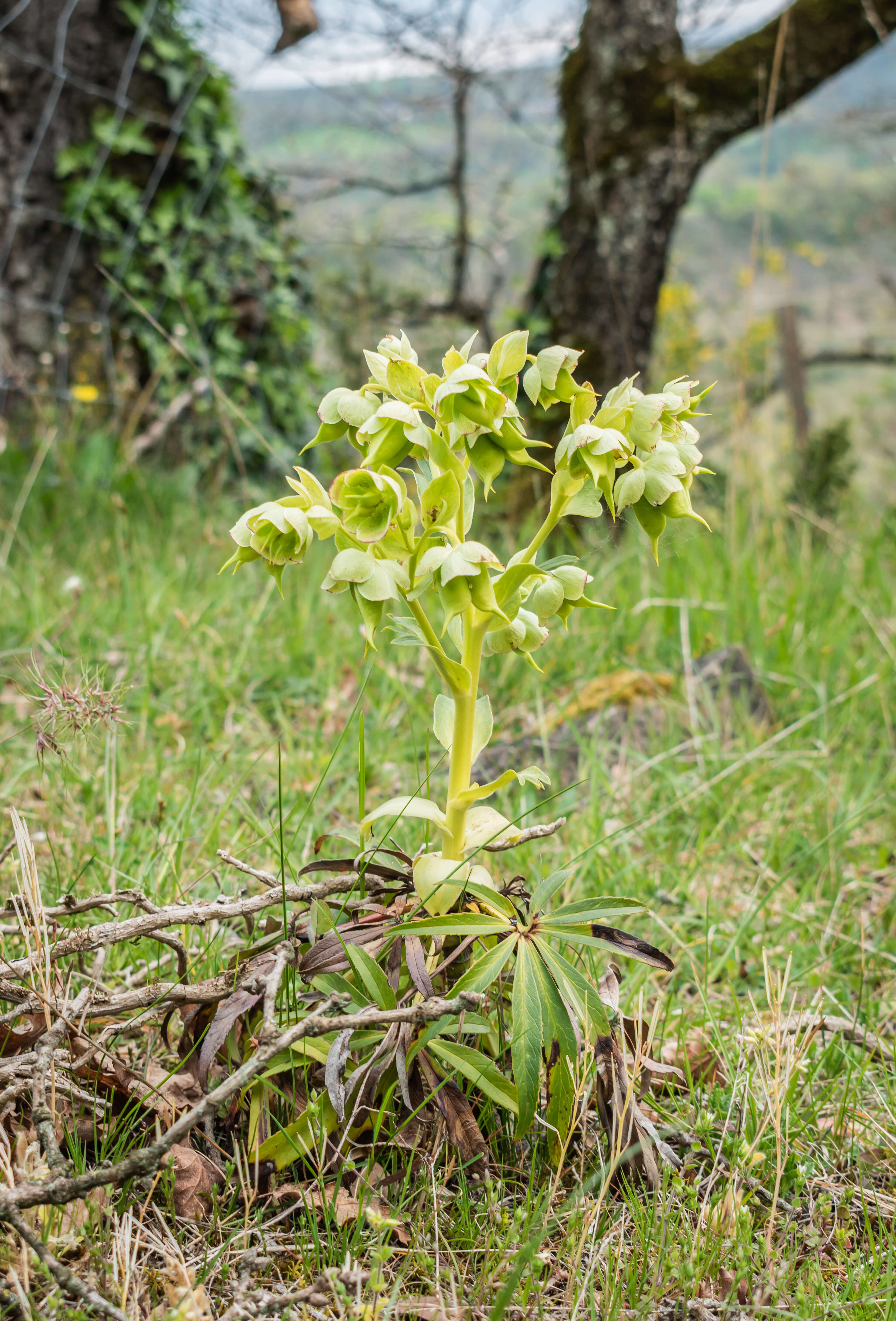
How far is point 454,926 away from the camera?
32.2 inches

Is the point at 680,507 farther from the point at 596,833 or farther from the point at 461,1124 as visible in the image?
the point at 596,833

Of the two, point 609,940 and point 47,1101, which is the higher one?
point 609,940

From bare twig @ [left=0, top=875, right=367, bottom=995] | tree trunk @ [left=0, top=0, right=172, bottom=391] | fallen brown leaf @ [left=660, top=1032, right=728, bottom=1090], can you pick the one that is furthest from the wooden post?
bare twig @ [left=0, top=875, right=367, bottom=995]

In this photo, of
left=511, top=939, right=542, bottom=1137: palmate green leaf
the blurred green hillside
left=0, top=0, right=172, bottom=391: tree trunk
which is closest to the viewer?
left=511, top=939, right=542, bottom=1137: palmate green leaf

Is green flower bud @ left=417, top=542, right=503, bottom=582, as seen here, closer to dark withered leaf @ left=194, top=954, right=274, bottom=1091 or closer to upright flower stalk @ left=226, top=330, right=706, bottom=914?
upright flower stalk @ left=226, top=330, right=706, bottom=914

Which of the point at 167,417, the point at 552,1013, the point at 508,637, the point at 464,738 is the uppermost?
the point at 167,417

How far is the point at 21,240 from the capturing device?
11.9ft

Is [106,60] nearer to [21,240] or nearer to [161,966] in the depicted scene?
[21,240]

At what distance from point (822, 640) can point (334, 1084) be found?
208cm

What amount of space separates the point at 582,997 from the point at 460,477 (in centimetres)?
52

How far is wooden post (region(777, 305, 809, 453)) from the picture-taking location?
866cm

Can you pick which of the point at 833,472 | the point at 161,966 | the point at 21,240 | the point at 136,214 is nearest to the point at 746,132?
the point at 833,472

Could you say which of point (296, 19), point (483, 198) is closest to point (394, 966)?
point (296, 19)

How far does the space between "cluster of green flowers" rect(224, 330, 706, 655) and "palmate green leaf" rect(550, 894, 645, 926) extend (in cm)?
30
